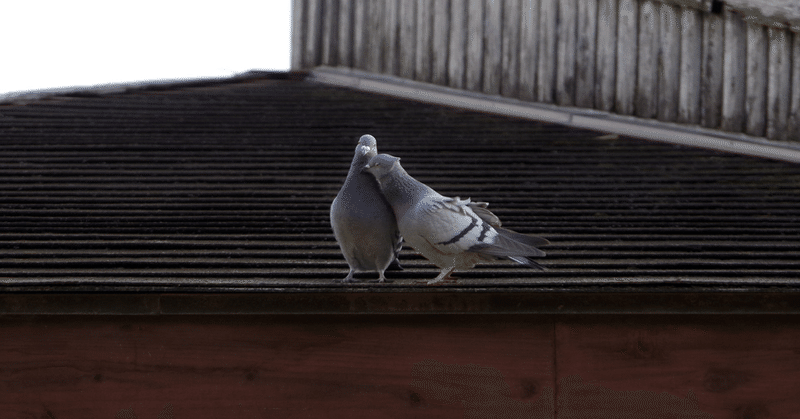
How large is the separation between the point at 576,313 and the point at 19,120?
5.73 m

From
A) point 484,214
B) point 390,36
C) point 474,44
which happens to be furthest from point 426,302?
point 390,36

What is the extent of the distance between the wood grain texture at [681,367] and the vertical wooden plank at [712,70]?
12.7 ft

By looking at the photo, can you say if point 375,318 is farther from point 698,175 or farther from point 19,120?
point 19,120

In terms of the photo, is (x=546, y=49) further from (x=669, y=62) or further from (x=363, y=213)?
(x=363, y=213)

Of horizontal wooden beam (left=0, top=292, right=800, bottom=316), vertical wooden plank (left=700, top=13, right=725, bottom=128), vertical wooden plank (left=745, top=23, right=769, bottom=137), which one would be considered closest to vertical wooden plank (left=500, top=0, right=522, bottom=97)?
vertical wooden plank (left=700, top=13, right=725, bottom=128)

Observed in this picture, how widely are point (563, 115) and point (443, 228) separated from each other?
4711 mm

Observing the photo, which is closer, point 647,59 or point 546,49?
point 647,59

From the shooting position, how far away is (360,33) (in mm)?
8883

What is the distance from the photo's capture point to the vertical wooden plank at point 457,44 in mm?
8250

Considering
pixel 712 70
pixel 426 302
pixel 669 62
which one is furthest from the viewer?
pixel 669 62

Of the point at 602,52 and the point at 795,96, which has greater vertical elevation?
the point at 602,52

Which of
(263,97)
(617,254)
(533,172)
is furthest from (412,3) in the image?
(617,254)

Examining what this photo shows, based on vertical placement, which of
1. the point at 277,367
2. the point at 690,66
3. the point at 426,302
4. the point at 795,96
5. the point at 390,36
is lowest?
the point at 277,367

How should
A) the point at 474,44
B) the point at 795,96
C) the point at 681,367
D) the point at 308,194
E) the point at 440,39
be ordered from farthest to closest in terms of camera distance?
the point at 440,39 → the point at 474,44 → the point at 795,96 → the point at 308,194 → the point at 681,367
